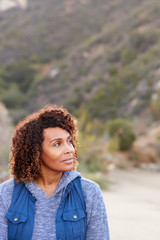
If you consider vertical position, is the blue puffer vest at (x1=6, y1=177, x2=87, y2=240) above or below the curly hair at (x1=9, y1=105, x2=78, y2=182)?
below

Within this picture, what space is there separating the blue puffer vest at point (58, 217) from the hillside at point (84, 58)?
1954cm

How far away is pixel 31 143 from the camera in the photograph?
6.87ft

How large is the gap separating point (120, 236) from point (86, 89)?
92.5 feet

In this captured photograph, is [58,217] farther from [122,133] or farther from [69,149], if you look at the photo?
[122,133]

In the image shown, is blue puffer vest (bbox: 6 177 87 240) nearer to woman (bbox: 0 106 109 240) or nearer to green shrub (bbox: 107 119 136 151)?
woman (bbox: 0 106 109 240)

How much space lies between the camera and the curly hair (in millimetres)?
2088

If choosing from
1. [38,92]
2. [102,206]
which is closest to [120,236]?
[102,206]

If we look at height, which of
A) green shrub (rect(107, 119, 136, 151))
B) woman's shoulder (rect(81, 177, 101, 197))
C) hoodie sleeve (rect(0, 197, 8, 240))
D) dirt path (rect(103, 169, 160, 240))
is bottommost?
hoodie sleeve (rect(0, 197, 8, 240))

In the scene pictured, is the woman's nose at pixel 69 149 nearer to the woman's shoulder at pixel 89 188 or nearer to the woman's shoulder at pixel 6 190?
the woman's shoulder at pixel 89 188

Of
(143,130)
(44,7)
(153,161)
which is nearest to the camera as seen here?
(153,161)

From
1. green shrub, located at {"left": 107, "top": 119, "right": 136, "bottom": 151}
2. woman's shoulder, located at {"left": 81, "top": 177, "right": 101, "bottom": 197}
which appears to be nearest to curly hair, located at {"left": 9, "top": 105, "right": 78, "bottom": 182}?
woman's shoulder, located at {"left": 81, "top": 177, "right": 101, "bottom": 197}

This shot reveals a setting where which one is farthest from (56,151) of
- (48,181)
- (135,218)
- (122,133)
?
(122,133)

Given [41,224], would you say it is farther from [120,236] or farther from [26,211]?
[120,236]

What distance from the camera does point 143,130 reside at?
2041 centimetres
